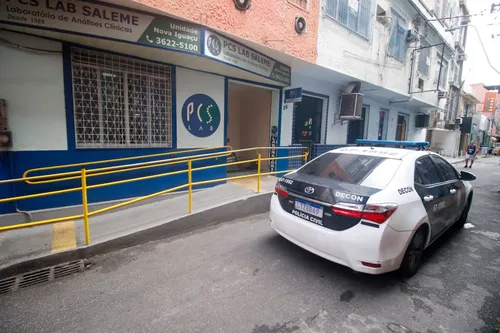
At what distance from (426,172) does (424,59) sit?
1305 centimetres

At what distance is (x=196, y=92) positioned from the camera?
19.3 ft

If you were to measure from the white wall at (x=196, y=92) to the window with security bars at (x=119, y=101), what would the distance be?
9.0 inches

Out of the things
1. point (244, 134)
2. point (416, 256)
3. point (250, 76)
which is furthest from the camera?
point (244, 134)

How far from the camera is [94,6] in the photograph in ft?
12.1

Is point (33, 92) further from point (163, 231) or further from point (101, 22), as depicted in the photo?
point (163, 231)

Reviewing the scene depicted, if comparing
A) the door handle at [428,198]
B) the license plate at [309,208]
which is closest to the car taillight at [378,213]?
the license plate at [309,208]

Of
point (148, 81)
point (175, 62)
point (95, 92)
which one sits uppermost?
point (175, 62)

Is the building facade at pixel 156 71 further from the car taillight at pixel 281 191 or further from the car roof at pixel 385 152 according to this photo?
the car roof at pixel 385 152

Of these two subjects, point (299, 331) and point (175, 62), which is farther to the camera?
point (175, 62)

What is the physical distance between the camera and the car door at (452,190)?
12.4 feet

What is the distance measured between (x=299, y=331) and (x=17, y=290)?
2972mm

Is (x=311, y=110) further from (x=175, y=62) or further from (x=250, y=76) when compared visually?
(x=175, y=62)

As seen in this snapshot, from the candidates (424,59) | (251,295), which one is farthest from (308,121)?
(424,59)

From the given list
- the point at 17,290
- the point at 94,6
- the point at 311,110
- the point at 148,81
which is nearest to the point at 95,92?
the point at 148,81
